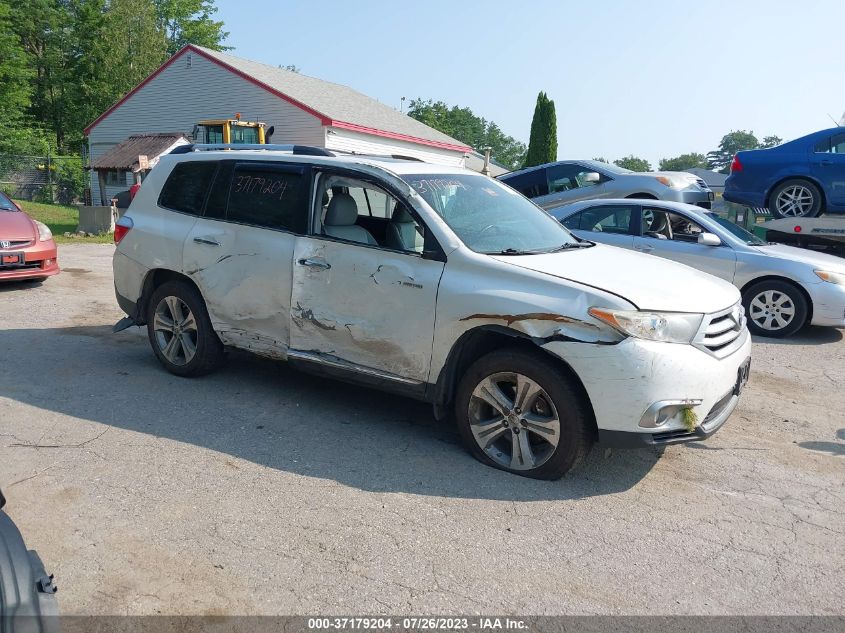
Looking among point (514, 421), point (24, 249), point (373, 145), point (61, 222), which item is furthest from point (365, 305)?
point (373, 145)

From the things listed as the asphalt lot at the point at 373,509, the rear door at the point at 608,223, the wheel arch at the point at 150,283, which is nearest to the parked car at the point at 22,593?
the asphalt lot at the point at 373,509

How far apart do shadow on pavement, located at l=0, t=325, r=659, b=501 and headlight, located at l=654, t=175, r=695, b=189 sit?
8124mm

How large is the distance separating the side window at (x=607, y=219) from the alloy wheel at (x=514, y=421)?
5.57 metres

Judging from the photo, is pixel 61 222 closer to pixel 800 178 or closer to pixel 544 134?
pixel 800 178

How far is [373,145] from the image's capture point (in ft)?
89.6

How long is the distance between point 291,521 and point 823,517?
9.43 feet

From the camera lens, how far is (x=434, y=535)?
→ 3.48 metres

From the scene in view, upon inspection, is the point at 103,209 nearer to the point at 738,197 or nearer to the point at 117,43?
the point at 738,197

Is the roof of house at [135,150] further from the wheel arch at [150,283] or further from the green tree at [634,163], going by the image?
the green tree at [634,163]

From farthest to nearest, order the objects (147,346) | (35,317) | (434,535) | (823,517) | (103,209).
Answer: (103,209) → (35,317) → (147,346) → (823,517) → (434,535)

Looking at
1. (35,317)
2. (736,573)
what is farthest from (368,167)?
(35,317)

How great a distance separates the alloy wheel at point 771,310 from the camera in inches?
320

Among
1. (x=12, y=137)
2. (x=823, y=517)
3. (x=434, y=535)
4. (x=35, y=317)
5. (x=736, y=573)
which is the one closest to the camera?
(x=736, y=573)

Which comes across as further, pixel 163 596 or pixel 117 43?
pixel 117 43
